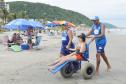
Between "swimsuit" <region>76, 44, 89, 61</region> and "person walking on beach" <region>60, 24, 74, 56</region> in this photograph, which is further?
"person walking on beach" <region>60, 24, 74, 56</region>

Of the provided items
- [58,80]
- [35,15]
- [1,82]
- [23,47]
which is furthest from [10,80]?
[35,15]

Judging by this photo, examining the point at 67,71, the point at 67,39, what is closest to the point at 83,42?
the point at 67,71

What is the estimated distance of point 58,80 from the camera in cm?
968

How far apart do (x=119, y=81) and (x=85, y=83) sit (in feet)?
3.11

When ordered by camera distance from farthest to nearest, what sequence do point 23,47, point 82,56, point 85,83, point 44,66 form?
point 23,47 → point 44,66 → point 82,56 → point 85,83

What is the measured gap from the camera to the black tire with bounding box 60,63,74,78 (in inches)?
388

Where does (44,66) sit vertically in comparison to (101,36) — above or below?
below

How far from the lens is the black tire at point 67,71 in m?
9.87

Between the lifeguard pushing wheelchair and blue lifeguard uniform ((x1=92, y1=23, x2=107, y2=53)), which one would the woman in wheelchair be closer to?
the lifeguard pushing wheelchair

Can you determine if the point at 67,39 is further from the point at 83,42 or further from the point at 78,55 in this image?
the point at 78,55

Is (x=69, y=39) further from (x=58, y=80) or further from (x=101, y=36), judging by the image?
(x=58, y=80)

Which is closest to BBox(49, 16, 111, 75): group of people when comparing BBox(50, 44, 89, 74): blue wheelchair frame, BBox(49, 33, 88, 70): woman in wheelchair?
BBox(49, 33, 88, 70): woman in wheelchair

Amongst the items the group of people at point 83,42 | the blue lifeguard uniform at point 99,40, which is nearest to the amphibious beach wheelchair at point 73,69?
the group of people at point 83,42

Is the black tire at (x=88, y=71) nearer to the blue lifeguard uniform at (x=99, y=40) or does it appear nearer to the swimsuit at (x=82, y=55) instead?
the swimsuit at (x=82, y=55)
